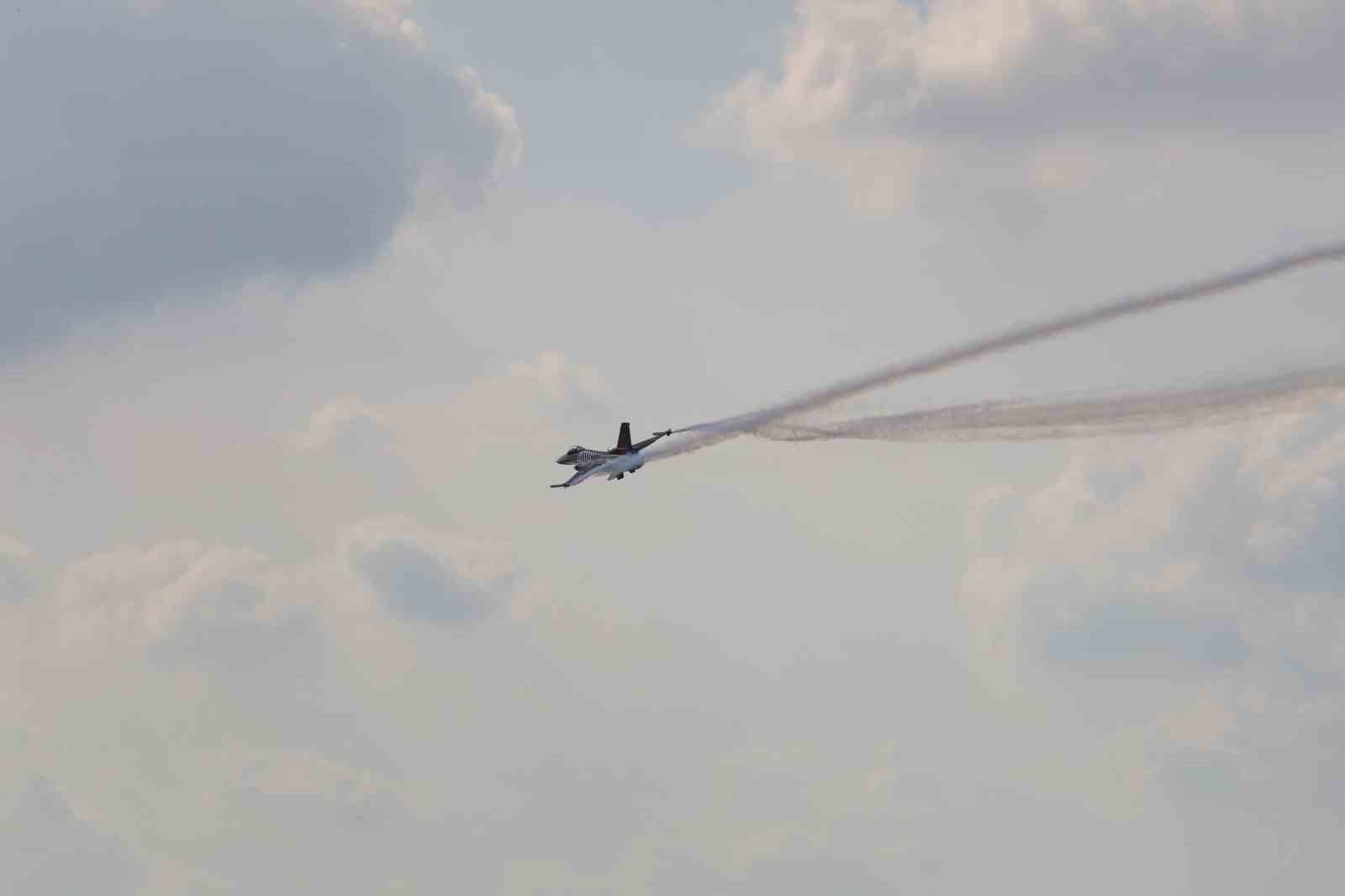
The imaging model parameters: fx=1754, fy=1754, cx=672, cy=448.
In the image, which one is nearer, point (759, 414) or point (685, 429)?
point (759, 414)

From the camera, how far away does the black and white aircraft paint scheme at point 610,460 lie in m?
117

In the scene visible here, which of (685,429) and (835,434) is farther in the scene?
(685,429)

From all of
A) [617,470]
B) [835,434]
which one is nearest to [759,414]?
[835,434]

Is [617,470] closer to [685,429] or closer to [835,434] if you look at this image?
[685,429]

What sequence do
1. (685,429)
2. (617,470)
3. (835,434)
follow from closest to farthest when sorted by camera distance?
(835,434) < (685,429) < (617,470)

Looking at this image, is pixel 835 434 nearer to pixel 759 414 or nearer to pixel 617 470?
pixel 759 414

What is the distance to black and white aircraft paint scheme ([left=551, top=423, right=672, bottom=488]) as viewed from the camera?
117m

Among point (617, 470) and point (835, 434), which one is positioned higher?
point (617, 470)

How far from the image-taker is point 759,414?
10150 centimetres

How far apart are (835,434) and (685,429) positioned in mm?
13042

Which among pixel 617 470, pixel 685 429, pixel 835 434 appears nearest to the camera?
pixel 835 434

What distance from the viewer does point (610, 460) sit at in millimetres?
118312

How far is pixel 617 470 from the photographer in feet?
383

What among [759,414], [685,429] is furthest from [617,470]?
[759,414]
